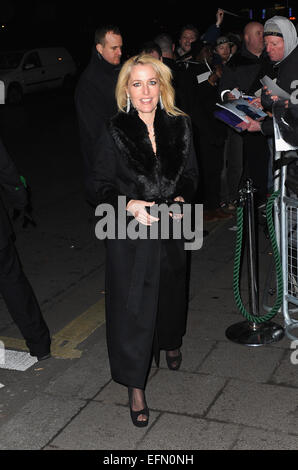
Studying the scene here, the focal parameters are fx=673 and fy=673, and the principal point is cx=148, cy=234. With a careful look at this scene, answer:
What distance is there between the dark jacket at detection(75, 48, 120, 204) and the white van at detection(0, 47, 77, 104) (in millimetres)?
17014

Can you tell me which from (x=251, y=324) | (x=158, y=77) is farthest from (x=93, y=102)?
(x=251, y=324)

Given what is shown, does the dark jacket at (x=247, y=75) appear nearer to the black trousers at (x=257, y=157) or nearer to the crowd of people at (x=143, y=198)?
the black trousers at (x=257, y=157)

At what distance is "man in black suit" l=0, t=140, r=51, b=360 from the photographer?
14.4 feet

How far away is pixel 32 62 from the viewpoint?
79.5 ft

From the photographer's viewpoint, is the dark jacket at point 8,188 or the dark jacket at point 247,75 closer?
the dark jacket at point 8,188

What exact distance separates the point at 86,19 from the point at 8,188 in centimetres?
3958

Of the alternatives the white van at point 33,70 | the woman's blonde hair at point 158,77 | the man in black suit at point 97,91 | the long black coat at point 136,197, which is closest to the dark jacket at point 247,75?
the man in black suit at point 97,91

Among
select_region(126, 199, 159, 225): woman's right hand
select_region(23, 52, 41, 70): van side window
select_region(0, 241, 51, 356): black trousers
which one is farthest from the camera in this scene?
select_region(23, 52, 41, 70): van side window

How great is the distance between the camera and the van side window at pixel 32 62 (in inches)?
934

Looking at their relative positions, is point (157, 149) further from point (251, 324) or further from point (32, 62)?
point (32, 62)

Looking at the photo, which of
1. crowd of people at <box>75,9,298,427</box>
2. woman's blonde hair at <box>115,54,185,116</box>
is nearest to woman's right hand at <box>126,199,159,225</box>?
crowd of people at <box>75,9,298,427</box>

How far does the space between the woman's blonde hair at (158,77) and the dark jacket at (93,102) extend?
1.43 metres

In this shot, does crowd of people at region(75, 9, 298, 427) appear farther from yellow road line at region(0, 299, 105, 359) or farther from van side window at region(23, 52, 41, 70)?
van side window at region(23, 52, 41, 70)
